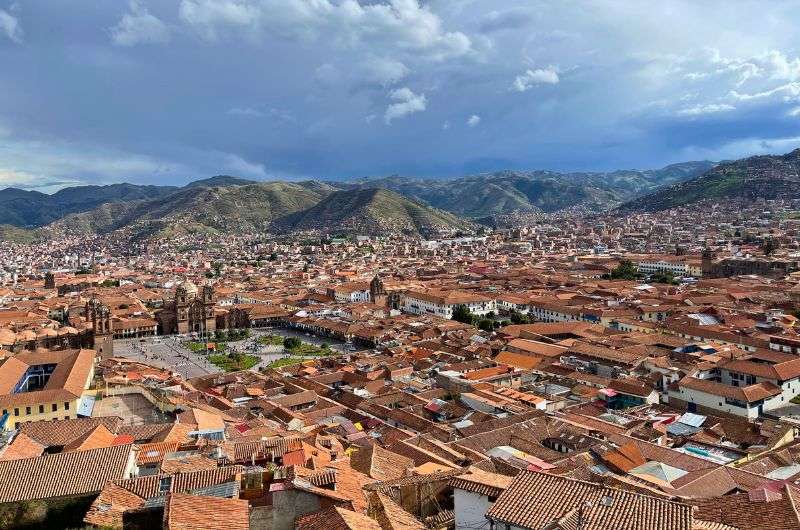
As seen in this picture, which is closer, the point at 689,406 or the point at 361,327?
the point at 689,406

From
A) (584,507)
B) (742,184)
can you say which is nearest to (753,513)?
(584,507)

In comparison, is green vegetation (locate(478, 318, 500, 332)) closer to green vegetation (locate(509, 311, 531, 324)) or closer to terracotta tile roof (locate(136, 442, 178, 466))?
green vegetation (locate(509, 311, 531, 324))

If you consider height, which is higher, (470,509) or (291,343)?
(470,509)

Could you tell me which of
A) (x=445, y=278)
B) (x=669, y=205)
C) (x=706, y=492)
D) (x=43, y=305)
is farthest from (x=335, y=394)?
(x=669, y=205)

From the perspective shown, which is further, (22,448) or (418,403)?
(418,403)

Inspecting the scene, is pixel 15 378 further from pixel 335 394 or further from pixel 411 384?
pixel 411 384

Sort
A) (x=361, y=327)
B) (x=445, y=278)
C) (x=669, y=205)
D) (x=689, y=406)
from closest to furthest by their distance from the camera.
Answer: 1. (x=689, y=406)
2. (x=361, y=327)
3. (x=445, y=278)
4. (x=669, y=205)

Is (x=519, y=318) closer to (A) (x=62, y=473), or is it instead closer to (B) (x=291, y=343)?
(B) (x=291, y=343)
